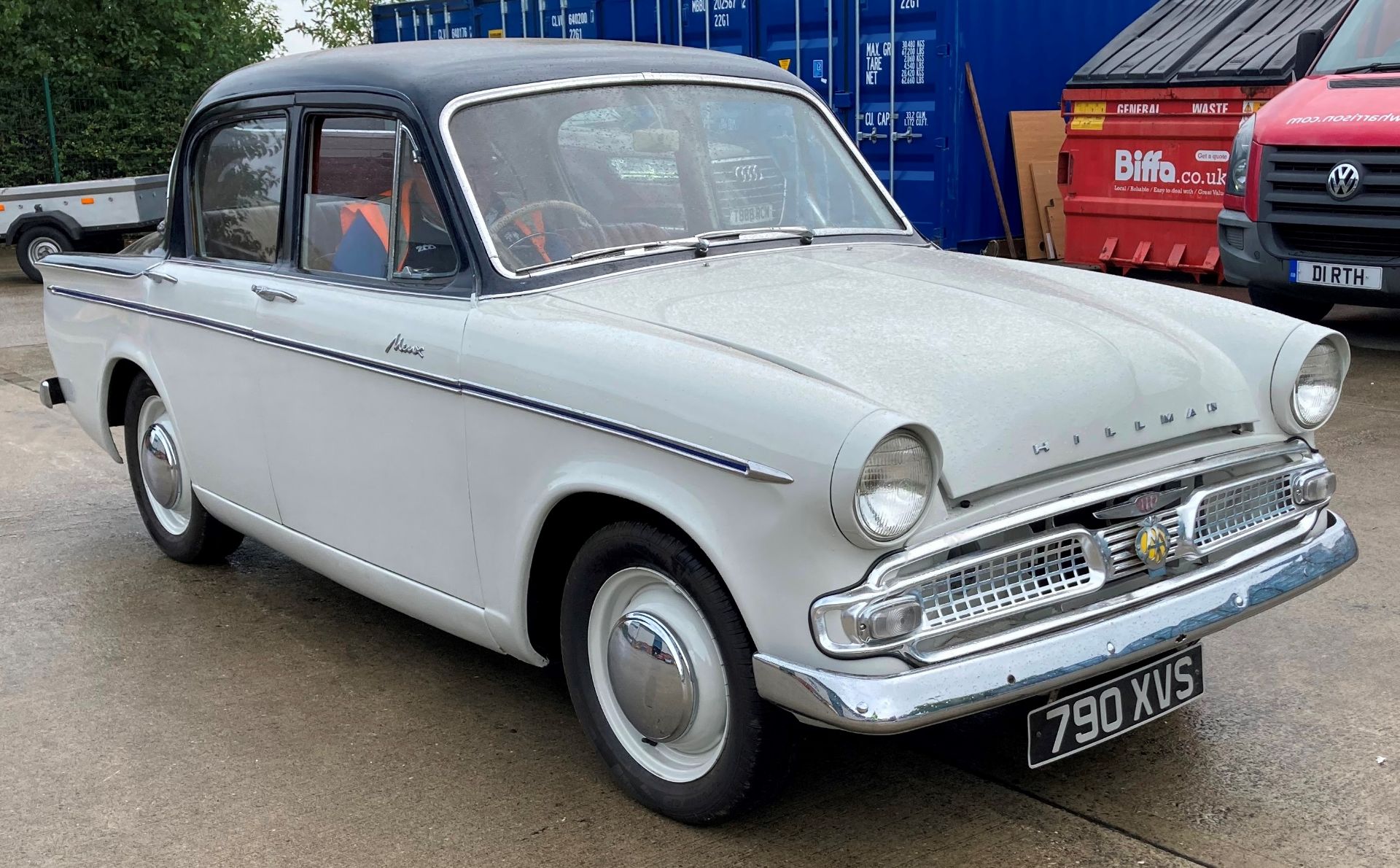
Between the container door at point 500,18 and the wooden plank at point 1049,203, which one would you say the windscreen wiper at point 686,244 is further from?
the container door at point 500,18

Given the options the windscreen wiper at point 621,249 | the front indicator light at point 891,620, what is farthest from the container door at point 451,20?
the front indicator light at point 891,620

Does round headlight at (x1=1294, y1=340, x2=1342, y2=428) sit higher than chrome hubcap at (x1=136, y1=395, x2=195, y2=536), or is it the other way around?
round headlight at (x1=1294, y1=340, x2=1342, y2=428)

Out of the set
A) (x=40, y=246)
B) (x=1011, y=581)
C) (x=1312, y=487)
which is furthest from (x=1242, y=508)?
(x=40, y=246)

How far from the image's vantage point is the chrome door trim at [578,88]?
3629mm

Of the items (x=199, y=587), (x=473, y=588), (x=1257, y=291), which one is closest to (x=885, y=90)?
(x=1257, y=291)

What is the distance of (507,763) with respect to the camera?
3.54 meters

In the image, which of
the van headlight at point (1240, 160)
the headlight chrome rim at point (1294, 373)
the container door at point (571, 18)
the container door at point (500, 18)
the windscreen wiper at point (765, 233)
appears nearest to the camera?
the headlight chrome rim at point (1294, 373)

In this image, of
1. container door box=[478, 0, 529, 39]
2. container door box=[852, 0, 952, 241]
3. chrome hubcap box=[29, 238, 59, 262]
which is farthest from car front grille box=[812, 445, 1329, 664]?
chrome hubcap box=[29, 238, 59, 262]

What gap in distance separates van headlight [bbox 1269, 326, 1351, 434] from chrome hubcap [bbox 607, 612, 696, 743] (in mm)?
1526

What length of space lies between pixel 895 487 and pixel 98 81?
20.1m

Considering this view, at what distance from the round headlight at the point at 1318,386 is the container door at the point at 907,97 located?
7.80m

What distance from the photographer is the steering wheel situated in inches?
143

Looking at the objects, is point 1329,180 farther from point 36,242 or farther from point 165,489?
point 36,242

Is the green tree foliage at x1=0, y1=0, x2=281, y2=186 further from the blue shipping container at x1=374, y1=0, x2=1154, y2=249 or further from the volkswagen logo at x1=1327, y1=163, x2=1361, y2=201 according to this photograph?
the volkswagen logo at x1=1327, y1=163, x2=1361, y2=201
